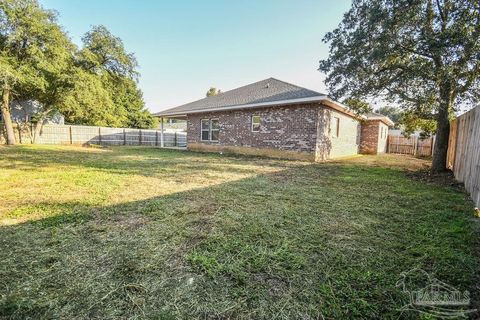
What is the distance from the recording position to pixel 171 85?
82.8ft

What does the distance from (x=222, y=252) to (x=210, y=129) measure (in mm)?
13643

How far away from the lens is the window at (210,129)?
15.2 meters

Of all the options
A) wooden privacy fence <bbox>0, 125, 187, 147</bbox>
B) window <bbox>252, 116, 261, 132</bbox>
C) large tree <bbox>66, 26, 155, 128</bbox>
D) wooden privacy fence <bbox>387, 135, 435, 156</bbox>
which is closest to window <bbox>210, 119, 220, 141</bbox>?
window <bbox>252, 116, 261, 132</bbox>

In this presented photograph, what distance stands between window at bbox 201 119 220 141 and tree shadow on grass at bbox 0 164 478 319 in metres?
11.4

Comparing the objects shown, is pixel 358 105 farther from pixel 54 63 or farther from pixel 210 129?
pixel 54 63

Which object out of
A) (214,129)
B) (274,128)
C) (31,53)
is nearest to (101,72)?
(31,53)

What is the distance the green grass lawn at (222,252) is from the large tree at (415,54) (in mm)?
4165

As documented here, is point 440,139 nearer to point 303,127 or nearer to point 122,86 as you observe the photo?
point 303,127

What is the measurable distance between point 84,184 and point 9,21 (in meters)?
16.1

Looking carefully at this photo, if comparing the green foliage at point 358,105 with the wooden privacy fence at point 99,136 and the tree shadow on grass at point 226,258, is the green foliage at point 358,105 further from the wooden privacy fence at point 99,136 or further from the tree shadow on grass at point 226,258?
the wooden privacy fence at point 99,136

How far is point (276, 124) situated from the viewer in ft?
39.5

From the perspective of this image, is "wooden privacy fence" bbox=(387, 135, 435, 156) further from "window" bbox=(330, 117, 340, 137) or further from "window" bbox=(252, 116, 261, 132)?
"window" bbox=(252, 116, 261, 132)

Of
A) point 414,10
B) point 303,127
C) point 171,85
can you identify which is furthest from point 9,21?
point 414,10

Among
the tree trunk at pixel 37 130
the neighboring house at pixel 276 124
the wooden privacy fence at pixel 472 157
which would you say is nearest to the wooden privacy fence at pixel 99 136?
the tree trunk at pixel 37 130
